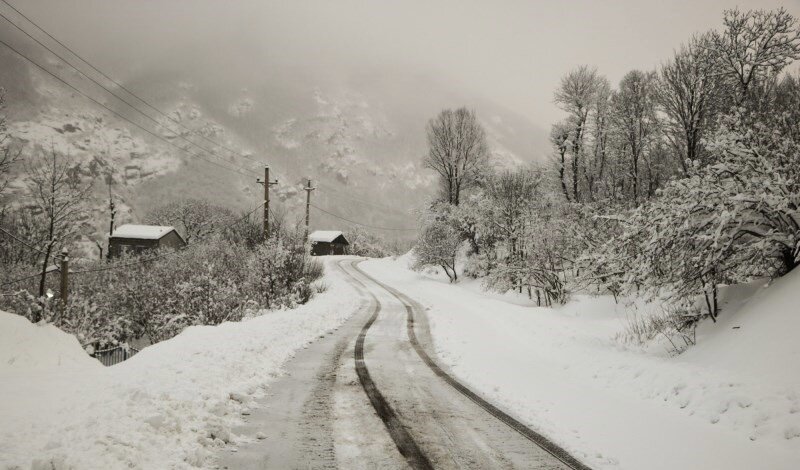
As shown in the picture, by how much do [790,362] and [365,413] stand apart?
605 cm

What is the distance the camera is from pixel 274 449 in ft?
13.9

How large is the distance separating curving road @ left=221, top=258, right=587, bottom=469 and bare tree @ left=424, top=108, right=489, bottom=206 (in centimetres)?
2992

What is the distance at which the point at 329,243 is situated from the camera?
9094cm

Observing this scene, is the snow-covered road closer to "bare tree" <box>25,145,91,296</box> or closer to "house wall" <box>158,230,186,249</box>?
"bare tree" <box>25,145,91,296</box>

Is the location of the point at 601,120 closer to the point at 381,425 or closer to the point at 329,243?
the point at 381,425

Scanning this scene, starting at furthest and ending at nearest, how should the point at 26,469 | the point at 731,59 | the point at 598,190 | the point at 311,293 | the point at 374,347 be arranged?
the point at 598,190 → the point at 311,293 → the point at 731,59 → the point at 374,347 → the point at 26,469

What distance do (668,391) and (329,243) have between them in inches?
3418

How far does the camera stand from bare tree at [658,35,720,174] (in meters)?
19.3

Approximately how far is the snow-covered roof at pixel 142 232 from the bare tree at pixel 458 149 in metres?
51.0

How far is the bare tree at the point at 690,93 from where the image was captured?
19.3 meters

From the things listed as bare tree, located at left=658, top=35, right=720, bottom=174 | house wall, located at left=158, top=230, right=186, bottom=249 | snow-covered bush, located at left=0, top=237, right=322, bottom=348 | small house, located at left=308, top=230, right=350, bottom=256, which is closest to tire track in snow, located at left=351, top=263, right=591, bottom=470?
snow-covered bush, located at left=0, top=237, right=322, bottom=348

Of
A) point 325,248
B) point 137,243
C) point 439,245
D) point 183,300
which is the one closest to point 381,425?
point 183,300

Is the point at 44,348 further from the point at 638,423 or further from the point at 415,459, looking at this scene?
the point at 638,423

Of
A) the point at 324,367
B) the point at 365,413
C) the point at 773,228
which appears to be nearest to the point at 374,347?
the point at 324,367
